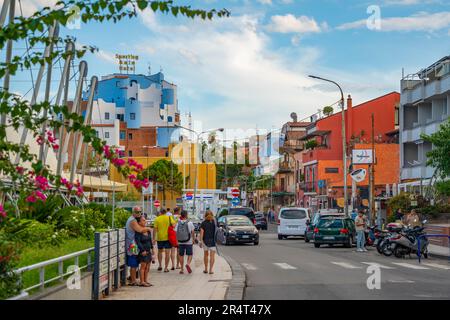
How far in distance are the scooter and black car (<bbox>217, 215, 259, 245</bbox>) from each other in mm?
12607

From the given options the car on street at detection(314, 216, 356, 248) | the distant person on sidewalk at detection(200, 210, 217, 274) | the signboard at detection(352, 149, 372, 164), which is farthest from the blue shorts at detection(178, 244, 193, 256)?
the signboard at detection(352, 149, 372, 164)

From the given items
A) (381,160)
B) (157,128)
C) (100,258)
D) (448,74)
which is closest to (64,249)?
(100,258)

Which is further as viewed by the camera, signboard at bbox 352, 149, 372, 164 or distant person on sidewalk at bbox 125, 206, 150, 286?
signboard at bbox 352, 149, 372, 164

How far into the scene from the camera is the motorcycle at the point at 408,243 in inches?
1219

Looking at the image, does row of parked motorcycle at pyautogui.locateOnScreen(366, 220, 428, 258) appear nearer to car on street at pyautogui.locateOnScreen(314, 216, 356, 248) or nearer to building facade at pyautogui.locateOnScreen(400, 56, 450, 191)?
car on street at pyautogui.locateOnScreen(314, 216, 356, 248)

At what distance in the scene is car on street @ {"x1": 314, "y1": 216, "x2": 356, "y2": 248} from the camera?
3978 cm

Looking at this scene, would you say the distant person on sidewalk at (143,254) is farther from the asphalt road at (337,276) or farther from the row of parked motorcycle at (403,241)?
the row of parked motorcycle at (403,241)

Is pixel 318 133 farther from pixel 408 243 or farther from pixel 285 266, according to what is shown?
pixel 285 266

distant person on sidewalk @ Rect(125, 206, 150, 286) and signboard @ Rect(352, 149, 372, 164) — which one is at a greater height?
signboard @ Rect(352, 149, 372, 164)

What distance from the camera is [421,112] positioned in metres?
59.3

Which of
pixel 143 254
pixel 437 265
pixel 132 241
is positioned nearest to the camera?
pixel 143 254

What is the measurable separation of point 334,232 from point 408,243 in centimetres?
907

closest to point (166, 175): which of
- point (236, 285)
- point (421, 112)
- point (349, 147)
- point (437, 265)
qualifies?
point (349, 147)
